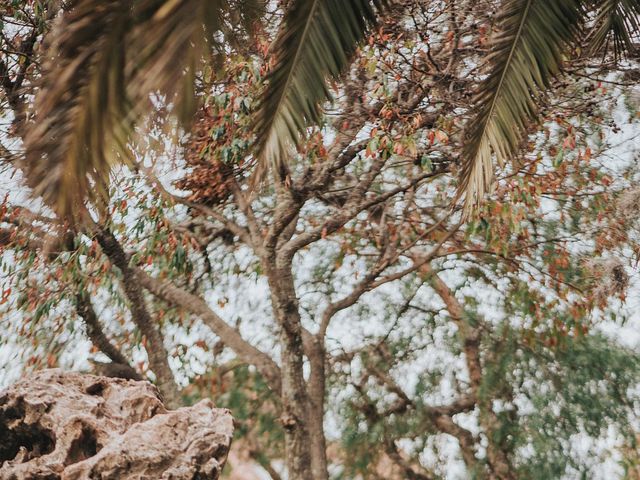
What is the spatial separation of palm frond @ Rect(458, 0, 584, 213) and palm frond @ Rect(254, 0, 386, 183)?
882 millimetres

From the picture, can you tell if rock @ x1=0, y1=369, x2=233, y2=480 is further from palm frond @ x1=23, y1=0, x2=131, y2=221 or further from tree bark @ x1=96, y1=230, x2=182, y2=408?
tree bark @ x1=96, y1=230, x2=182, y2=408

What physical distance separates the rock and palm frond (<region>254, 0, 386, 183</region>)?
160 centimetres

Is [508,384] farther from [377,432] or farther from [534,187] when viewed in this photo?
[534,187]

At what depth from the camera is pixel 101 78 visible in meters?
2.37

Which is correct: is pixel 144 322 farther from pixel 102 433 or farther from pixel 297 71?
pixel 297 71

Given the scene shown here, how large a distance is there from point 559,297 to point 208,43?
828 centimetres

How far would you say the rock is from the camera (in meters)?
3.63

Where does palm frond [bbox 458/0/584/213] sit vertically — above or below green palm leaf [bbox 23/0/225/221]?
above

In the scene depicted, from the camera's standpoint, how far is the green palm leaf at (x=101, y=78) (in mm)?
2258

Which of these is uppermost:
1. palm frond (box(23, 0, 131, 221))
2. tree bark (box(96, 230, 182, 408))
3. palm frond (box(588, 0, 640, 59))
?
tree bark (box(96, 230, 182, 408))

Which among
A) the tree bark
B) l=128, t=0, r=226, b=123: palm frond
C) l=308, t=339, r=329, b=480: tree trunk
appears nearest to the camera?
l=128, t=0, r=226, b=123: palm frond

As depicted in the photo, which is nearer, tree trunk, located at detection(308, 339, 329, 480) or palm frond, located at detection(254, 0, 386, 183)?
palm frond, located at detection(254, 0, 386, 183)

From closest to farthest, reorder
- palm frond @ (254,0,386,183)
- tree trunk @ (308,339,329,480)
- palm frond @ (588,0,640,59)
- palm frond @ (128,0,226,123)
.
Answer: palm frond @ (128,0,226,123), palm frond @ (254,0,386,183), palm frond @ (588,0,640,59), tree trunk @ (308,339,329,480)

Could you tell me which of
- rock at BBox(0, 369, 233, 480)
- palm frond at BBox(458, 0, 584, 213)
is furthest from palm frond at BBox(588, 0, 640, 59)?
rock at BBox(0, 369, 233, 480)
